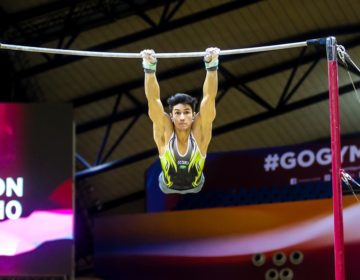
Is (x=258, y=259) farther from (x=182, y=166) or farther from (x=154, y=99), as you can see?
(x=154, y=99)

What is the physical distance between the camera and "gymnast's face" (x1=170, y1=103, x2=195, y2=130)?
9695 mm

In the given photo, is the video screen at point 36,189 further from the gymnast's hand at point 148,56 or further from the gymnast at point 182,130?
the gymnast's hand at point 148,56

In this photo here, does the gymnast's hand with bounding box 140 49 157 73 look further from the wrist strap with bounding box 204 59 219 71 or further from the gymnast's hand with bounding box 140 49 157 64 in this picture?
the wrist strap with bounding box 204 59 219 71

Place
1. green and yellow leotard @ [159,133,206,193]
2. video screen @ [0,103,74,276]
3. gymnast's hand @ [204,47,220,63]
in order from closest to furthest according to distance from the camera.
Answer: gymnast's hand @ [204,47,220,63] → green and yellow leotard @ [159,133,206,193] → video screen @ [0,103,74,276]

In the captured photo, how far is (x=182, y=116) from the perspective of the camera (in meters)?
9.68

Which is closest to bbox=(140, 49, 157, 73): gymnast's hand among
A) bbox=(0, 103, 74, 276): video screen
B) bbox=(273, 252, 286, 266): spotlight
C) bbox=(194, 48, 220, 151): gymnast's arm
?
bbox=(194, 48, 220, 151): gymnast's arm

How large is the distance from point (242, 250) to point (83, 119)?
16.8 feet

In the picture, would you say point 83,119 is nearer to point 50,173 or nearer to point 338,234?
point 50,173

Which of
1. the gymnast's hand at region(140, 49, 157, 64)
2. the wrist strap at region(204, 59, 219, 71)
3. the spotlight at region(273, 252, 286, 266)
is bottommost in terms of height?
the spotlight at region(273, 252, 286, 266)

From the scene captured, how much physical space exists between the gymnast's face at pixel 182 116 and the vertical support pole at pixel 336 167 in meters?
1.62

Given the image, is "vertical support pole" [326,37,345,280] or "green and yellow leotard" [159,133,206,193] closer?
"vertical support pole" [326,37,345,280]

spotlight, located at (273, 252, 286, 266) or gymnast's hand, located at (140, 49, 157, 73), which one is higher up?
gymnast's hand, located at (140, 49, 157, 73)

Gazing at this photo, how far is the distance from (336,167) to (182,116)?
1.80m

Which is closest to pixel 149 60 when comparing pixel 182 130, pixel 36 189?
pixel 182 130
